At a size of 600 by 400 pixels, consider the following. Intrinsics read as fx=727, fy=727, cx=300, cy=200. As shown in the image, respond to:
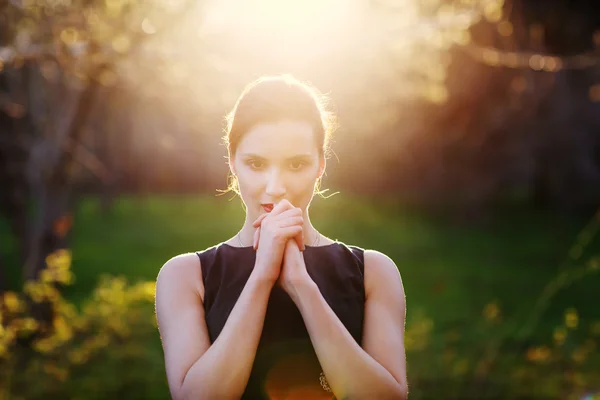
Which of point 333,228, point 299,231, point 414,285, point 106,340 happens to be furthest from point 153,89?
point 333,228

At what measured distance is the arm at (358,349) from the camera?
6.86 feet

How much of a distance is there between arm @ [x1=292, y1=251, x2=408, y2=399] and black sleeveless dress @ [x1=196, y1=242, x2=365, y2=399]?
0.06 m

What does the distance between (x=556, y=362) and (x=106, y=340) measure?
4.61 metres

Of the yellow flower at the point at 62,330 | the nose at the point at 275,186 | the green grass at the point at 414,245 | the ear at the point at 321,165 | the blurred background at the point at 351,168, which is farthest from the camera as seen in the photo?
the green grass at the point at 414,245

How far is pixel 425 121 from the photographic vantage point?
18359mm

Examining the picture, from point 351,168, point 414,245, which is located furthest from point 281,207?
point 414,245

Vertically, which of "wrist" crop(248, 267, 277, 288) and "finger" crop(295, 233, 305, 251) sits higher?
"finger" crop(295, 233, 305, 251)

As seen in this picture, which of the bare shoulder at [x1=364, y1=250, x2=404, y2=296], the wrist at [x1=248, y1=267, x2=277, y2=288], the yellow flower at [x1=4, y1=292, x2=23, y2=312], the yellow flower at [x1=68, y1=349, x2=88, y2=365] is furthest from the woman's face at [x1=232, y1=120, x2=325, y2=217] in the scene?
the yellow flower at [x1=68, y1=349, x2=88, y2=365]

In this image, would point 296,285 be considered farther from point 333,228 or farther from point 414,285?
point 333,228

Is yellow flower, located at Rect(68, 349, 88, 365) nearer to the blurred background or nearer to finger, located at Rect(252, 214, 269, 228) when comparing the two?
the blurred background

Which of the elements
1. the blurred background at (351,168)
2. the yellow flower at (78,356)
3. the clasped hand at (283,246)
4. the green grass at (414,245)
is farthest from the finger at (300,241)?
the green grass at (414,245)

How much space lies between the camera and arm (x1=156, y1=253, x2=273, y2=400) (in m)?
2.09

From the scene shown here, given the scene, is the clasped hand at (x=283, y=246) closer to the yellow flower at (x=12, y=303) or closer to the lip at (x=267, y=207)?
the lip at (x=267, y=207)

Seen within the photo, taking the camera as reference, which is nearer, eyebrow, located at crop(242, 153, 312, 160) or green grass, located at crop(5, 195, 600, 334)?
eyebrow, located at crop(242, 153, 312, 160)
